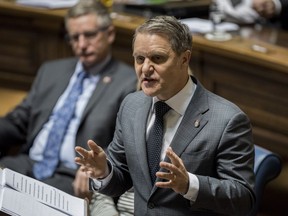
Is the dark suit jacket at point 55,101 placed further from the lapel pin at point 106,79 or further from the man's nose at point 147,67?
the man's nose at point 147,67

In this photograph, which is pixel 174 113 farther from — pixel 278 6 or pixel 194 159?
pixel 278 6

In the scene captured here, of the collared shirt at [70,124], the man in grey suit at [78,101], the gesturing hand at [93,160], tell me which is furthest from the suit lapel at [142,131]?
the collared shirt at [70,124]

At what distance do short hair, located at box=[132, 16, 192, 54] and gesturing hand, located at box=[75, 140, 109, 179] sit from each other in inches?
14.8

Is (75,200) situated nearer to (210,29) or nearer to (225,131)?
(225,131)

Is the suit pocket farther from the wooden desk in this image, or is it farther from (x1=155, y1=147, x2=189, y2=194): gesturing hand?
the wooden desk

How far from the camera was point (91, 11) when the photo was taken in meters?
3.07

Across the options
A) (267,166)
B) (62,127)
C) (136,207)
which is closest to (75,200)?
(136,207)

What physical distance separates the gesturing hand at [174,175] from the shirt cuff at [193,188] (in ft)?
0.09

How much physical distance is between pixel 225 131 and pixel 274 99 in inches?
48.8

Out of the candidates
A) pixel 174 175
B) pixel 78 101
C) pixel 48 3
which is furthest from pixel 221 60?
pixel 174 175

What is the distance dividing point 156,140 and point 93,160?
22cm

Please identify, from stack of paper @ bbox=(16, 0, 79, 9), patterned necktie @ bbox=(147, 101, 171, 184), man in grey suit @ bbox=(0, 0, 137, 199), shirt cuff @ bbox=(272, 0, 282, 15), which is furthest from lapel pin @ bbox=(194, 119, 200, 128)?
stack of paper @ bbox=(16, 0, 79, 9)

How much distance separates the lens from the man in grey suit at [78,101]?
2951mm

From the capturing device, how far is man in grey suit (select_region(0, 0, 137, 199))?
295cm
